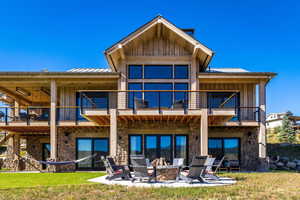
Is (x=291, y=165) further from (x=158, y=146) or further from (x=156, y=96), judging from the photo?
(x=156, y=96)


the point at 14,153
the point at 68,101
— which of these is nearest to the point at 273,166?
the point at 68,101

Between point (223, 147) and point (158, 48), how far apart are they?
6.48 meters

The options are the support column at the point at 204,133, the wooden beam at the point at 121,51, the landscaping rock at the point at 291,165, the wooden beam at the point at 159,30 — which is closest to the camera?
the support column at the point at 204,133

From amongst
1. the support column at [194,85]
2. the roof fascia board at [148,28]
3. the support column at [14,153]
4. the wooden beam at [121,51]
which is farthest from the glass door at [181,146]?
the support column at [14,153]

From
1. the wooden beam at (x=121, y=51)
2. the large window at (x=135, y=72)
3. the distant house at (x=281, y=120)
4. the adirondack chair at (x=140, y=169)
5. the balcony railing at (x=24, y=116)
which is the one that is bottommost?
the adirondack chair at (x=140, y=169)

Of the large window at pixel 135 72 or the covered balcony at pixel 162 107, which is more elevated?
the large window at pixel 135 72

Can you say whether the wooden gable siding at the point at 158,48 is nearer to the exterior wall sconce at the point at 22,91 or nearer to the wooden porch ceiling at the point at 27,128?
the wooden porch ceiling at the point at 27,128

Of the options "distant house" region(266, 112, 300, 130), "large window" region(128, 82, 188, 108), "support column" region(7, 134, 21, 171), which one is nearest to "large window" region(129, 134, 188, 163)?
"large window" region(128, 82, 188, 108)

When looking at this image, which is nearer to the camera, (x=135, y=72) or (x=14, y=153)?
(x=135, y=72)

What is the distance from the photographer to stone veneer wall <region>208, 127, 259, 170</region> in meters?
14.4

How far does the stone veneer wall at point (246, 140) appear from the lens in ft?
47.2

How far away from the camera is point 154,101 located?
13.7 meters

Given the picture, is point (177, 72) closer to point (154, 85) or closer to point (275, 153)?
point (154, 85)

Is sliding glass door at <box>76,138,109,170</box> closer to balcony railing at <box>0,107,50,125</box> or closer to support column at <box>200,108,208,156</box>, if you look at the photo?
balcony railing at <box>0,107,50,125</box>
